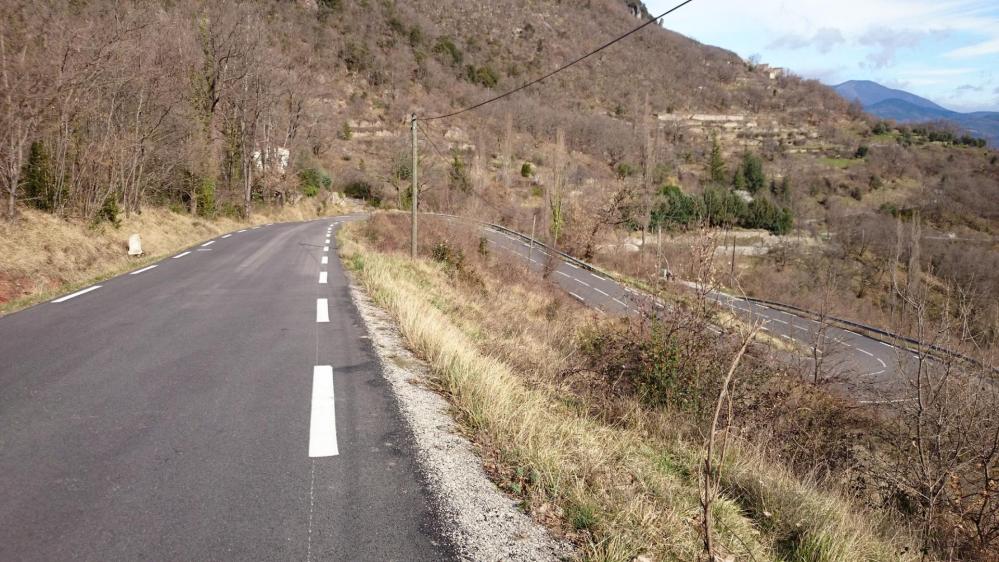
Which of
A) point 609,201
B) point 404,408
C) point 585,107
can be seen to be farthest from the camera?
point 585,107

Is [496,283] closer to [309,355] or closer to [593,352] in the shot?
[593,352]

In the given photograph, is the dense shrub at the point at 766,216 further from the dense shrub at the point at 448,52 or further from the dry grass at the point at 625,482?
the dense shrub at the point at 448,52

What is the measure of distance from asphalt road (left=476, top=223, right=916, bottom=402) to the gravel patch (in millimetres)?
1885

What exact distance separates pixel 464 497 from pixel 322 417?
1.50 metres

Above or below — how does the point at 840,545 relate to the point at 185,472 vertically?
below

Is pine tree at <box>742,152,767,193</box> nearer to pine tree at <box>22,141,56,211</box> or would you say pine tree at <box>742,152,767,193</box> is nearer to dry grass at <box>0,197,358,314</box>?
dry grass at <box>0,197,358,314</box>

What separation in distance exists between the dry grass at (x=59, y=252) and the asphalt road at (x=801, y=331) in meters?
10.5

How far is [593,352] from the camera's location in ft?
27.0

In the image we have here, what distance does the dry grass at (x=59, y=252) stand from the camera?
9875 mm

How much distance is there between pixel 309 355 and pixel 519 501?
339cm

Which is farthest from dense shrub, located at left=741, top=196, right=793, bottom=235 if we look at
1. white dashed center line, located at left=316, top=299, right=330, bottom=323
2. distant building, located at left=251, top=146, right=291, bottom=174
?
white dashed center line, located at left=316, top=299, right=330, bottom=323

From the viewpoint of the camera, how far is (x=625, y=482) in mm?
3262

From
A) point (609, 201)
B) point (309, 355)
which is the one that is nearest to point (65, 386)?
point (309, 355)

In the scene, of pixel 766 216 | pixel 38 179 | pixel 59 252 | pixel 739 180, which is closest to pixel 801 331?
pixel 59 252
